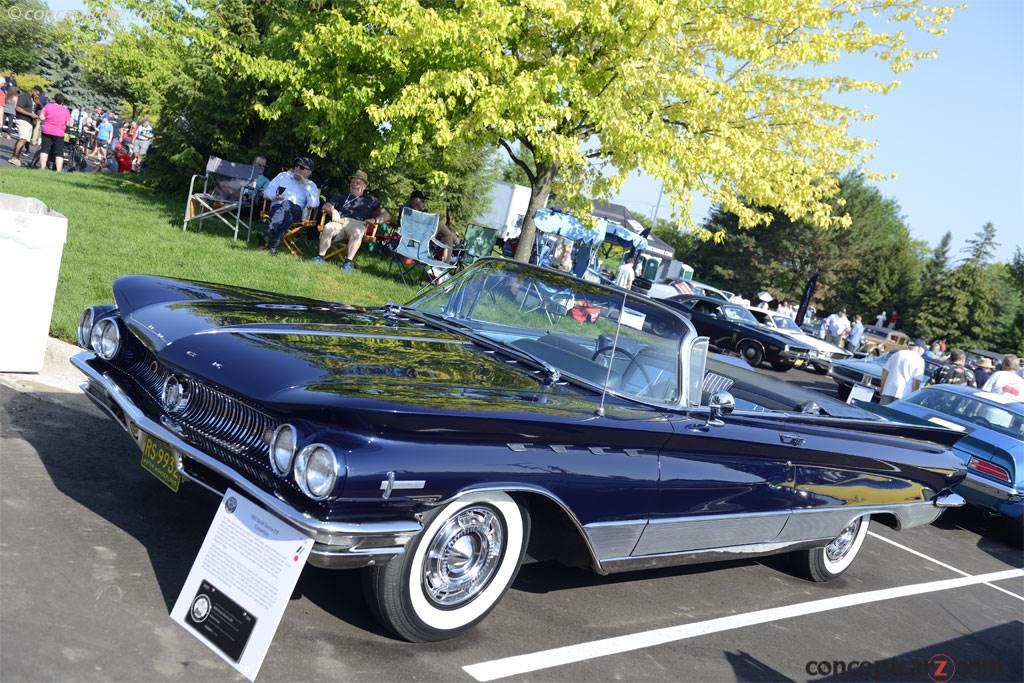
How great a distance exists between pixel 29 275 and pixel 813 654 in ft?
17.7

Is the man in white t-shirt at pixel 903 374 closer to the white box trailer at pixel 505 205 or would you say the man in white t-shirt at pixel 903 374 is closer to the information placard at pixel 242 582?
the information placard at pixel 242 582

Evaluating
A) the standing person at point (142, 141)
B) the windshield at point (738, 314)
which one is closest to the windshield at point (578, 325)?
the windshield at point (738, 314)

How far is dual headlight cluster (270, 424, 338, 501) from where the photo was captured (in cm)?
314

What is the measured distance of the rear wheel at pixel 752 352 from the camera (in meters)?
21.5

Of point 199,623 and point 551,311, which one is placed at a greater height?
point 551,311

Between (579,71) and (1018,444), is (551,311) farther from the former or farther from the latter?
(579,71)

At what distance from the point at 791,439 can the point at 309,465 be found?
2.87 meters

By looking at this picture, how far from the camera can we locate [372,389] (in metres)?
3.47

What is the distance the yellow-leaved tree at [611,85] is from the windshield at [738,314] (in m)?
8.22

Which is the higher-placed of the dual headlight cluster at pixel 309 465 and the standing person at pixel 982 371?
the standing person at pixel 982 371

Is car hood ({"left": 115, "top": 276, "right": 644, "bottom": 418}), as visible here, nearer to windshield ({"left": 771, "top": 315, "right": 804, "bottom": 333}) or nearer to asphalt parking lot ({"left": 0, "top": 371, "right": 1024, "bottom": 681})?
asphalt parking lot ({"left": 0, "top": 371, "right": 1024, "bottom": 681})

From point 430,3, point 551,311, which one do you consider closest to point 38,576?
point 551,311

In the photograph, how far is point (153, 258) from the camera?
10.1 metres

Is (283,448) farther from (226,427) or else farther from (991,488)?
(991,488)
